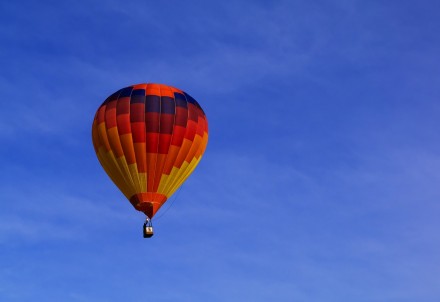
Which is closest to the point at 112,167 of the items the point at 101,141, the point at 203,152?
the point at 101,141

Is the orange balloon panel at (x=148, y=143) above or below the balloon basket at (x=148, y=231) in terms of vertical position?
above

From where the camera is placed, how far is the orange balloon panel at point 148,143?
201ft

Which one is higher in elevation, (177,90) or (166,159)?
(177,90)

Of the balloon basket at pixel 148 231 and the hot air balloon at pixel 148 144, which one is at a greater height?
the hot air balloon at pixel 148 144

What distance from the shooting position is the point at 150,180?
201 feet

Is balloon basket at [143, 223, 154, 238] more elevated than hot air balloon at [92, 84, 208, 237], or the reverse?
hot air balloon at [92, 84, 208, 237]

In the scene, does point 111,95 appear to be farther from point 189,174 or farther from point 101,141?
point 189,174

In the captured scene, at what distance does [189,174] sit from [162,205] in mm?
3307

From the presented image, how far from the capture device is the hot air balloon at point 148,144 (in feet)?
201

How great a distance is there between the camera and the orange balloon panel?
61312 mm

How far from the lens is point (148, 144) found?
61.3m

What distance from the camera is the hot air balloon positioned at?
61312 mm

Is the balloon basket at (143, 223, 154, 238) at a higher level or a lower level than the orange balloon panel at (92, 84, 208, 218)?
lower

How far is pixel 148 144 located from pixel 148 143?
66 mm
